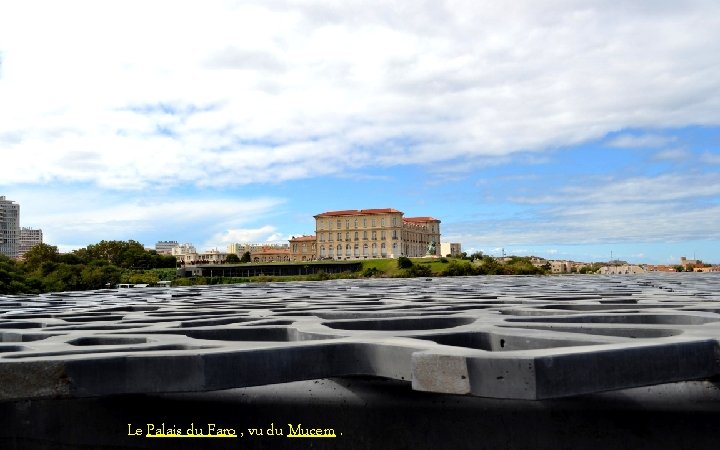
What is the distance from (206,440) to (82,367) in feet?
5.57

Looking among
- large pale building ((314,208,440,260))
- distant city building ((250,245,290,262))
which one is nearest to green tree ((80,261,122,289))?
large pale building ((314,208,440,260))

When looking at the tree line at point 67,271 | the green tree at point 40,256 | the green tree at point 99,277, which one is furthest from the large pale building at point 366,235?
the green tree at point 99,277

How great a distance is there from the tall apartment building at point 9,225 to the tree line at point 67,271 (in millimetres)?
47579

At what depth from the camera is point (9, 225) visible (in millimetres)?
128500

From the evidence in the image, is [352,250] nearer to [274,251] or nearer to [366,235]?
[366,235]

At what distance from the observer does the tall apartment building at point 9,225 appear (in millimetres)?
120350

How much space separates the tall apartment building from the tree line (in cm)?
4758

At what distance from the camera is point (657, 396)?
213 inches

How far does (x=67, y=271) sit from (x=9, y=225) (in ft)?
326

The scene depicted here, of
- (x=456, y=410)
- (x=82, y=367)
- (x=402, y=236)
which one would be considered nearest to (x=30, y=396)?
(x=82, y=367)

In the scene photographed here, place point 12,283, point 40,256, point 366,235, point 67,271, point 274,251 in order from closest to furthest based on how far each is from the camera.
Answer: point 12,283, point 67,271, point 40,256, point 366,235, point 274,251

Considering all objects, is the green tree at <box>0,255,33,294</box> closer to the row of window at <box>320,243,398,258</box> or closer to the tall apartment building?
the row of window at <box>320,243,398,258</box>

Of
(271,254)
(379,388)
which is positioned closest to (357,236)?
(271,254)

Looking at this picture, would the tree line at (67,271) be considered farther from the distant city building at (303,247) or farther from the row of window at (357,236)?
the distant city building at (303,247)
